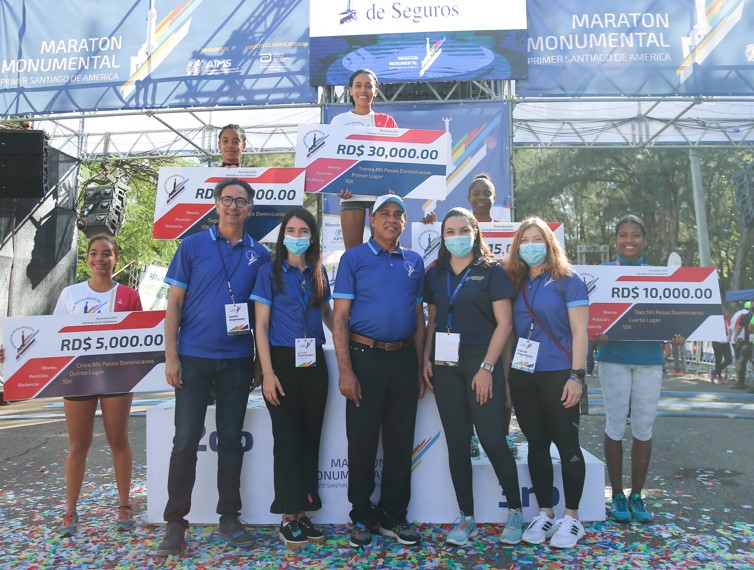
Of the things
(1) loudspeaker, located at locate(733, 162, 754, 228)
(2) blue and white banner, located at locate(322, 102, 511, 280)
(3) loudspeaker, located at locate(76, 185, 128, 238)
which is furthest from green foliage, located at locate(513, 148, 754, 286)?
(3) loudspeaker, located at locate(76, 185, 128, 238)

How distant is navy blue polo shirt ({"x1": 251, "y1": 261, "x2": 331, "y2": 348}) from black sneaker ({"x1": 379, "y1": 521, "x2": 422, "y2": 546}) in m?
1.10

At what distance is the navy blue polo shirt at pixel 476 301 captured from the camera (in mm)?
3098

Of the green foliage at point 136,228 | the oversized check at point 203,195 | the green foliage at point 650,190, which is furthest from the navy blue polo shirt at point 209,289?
the green foliage at point 650,190

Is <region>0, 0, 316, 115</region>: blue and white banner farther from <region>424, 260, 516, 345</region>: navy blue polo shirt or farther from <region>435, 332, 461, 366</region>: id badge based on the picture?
<region>435, 332, 461, 366</region>: id badge

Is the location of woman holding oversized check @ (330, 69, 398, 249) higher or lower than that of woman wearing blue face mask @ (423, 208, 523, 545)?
higher

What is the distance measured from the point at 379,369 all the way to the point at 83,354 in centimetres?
179

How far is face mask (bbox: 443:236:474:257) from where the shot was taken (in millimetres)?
3154

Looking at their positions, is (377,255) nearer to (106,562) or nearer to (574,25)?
(106,562)

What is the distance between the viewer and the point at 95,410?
134 inches

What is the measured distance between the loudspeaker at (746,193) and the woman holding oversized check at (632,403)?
28.6 feet

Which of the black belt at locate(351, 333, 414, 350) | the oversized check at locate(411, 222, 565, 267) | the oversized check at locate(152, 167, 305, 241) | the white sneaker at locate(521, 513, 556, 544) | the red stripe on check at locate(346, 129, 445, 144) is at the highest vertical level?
the red stripe on check at locate(346, 129, 445, 144)

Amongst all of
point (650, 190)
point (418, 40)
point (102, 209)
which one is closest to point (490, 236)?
point (418, 40)

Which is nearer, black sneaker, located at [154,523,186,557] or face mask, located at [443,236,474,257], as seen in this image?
black sneaker, located at [154,523,186,557]

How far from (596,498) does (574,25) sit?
762cm
